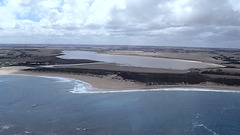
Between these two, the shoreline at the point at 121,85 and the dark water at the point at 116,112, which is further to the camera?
the shoreline at the point at 121,85

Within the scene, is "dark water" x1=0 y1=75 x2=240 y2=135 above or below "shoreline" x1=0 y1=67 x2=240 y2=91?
below

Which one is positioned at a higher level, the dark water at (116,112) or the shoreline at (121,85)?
the shoreline at (121,85)

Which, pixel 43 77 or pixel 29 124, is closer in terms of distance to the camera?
pixel 29 124

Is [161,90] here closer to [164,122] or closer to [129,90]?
[129,90]

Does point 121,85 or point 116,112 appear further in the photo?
point 121,85

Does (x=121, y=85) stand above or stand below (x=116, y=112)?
above

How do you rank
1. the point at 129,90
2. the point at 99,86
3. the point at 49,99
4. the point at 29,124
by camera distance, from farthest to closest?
the point at 99,86, the point at 129,90, the point at 49,99, the point at 29,124

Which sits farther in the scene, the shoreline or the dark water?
the shoreline

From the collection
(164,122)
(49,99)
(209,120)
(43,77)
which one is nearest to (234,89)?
(209,120)
